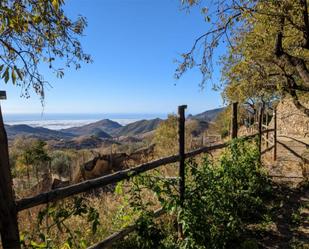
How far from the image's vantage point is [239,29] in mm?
6352

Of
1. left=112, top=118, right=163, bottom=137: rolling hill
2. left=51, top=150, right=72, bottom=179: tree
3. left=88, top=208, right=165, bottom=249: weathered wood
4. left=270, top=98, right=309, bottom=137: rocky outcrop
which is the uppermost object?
left=270, top=98, right=309, bottom=137: rocky outcrop

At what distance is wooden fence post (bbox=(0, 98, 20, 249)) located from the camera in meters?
1.94

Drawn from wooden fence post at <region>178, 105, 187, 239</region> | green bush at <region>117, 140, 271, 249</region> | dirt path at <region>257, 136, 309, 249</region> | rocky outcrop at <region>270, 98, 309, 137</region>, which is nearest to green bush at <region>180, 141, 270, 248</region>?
green bush at <region>117, 140, 271, 249</region>

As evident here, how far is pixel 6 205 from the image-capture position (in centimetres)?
200

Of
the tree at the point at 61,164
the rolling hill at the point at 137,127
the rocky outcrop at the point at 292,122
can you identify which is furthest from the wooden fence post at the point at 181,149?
the rolling hill at the point at 137,127

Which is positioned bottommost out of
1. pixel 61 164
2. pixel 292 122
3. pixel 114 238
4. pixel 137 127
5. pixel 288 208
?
pixel 137 127

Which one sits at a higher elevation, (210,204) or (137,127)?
(210,204)

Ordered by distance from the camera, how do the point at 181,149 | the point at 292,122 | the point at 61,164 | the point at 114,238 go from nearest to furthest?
1. the point at 114,238
2. the point at 181,149
3. the point at 292,122
4. the point at 61,164

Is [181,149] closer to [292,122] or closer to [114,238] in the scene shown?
[114,238]

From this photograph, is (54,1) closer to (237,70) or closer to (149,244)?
(149,244)

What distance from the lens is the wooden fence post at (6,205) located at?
6.37 ft

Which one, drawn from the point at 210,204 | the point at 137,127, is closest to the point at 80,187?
the point at 210,204

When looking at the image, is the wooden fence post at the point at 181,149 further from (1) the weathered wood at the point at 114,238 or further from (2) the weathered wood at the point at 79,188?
(1) the weathered wood at the point at 114,238

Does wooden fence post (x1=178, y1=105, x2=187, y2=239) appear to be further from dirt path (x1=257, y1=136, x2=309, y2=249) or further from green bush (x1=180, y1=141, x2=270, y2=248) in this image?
dirt path (x1=257, y1=136, x2=309, y2=249)
